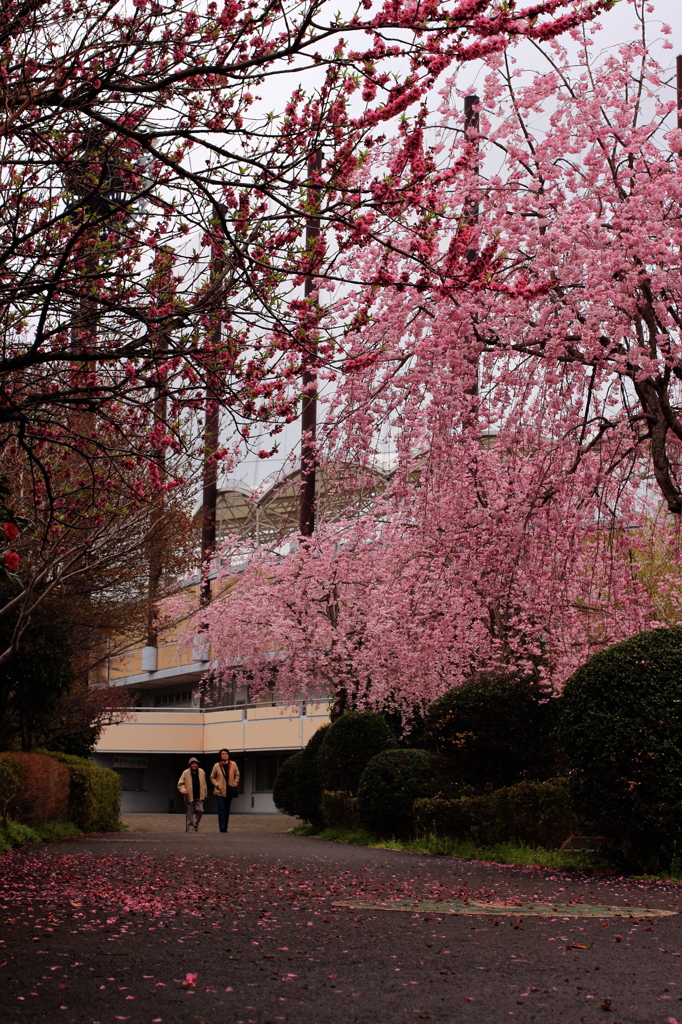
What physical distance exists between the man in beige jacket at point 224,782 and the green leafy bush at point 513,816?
6.95 m

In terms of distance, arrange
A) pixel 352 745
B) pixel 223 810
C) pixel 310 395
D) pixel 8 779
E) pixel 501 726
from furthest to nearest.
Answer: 1. pixel 223 810
2. pixel 352 745
3. pixel 8 779
4. pixel 501 726
5. pixel 310 395

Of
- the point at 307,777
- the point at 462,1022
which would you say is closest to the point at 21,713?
the point at 307,777

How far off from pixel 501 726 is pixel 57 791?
8176mm

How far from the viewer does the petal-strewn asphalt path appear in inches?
185

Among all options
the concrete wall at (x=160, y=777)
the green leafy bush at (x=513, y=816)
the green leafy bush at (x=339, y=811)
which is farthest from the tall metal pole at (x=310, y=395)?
the concrete wall at (x=160, y=777)

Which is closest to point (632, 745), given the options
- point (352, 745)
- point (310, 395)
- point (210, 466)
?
point (310, 395)

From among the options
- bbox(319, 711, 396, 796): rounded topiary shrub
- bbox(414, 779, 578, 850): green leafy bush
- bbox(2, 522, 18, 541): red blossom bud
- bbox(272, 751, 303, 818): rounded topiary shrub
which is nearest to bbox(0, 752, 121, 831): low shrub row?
bbox(272, 751, 303, 818): rounded topiary shrub

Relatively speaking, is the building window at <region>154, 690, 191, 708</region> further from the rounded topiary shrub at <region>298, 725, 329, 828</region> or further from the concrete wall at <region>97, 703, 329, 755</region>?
the rounded topiary shrub at <region>298, 725, 329, 828</region>

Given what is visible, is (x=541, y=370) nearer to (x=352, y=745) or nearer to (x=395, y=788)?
(x=395, y=788)

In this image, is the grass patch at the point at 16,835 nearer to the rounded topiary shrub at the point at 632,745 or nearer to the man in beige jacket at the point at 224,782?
the man in beige jacket at the point at 224,782

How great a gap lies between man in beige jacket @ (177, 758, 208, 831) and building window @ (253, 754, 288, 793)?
1776 cm

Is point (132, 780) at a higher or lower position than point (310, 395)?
lower

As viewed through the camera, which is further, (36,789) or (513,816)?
(36,789)

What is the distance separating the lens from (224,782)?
802 inches
